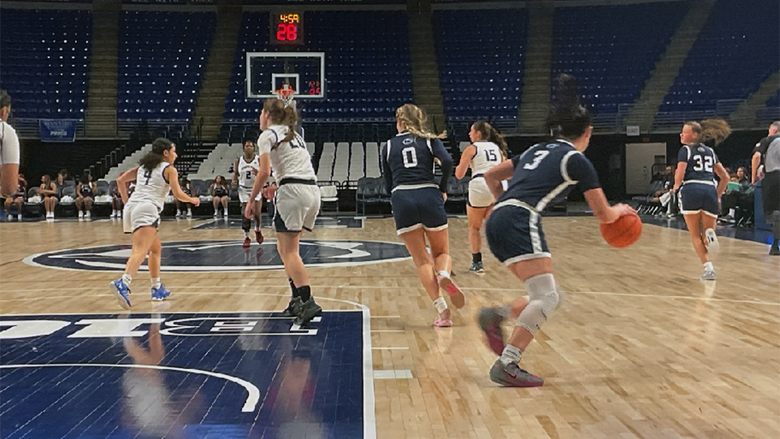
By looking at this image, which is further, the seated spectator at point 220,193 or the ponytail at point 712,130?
the seated spectator at point 220,193

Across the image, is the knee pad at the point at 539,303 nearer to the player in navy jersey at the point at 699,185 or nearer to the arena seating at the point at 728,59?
the player in navy jersey at the point at 699,185

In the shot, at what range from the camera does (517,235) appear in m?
3.97

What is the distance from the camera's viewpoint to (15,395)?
3.90 meters

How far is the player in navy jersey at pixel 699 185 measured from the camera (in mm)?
8023

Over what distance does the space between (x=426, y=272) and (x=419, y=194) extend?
1.86ft

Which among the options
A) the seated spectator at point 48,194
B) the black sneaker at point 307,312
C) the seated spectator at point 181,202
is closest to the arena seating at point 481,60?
the seated spectator at point 181,202

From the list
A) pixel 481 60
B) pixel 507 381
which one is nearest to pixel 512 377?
pixel 507 381

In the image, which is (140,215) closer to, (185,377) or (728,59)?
(185,377)

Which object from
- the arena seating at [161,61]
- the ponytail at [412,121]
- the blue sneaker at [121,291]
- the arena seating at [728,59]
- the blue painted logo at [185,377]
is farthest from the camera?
the arena seating at [161,61]

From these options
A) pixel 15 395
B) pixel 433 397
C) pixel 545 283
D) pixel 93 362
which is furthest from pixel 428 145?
pixel 15 395

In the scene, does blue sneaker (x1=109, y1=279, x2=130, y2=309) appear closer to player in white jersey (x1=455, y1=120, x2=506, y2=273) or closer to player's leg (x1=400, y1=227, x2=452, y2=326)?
player's leg (x1=400, y1=227, x2=452, y2=326)

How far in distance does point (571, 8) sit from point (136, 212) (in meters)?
26.8

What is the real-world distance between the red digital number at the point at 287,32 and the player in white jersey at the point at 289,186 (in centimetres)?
1878

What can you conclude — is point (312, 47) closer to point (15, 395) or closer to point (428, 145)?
point (428, 145)
